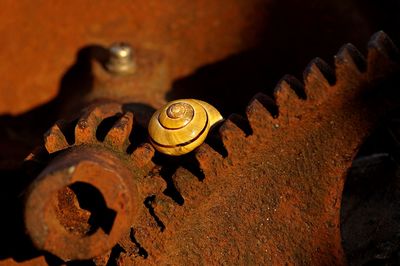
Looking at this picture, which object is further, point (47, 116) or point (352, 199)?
point (47, 116)

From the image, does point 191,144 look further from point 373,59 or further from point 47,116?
point 47,116

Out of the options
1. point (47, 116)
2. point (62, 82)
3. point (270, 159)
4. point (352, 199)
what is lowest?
point (47, 116)

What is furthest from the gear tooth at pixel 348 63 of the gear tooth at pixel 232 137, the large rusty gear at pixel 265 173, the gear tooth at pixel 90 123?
the gear tooth at pixel 90 123

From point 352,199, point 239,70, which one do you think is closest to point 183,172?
point 352,199

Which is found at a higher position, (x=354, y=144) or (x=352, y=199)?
(x=354, y=144)

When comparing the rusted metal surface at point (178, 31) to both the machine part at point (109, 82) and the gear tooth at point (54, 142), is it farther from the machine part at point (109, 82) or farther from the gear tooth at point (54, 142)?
the gear tooth at point (54, 142)

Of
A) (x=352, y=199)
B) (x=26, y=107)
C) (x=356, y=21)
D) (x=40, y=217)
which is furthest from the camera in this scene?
(x=26, y=107)

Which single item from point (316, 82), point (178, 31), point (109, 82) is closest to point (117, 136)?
point (316, 82)

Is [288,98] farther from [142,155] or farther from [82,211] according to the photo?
[82,211]
